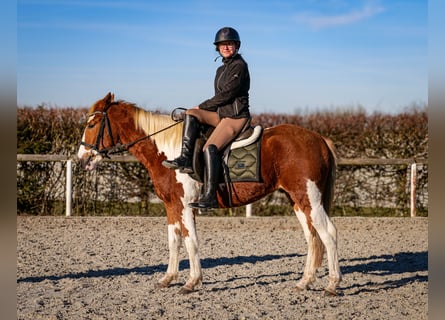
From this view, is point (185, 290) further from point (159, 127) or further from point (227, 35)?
point (227, 35)

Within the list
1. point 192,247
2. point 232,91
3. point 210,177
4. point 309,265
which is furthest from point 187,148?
point 309,265

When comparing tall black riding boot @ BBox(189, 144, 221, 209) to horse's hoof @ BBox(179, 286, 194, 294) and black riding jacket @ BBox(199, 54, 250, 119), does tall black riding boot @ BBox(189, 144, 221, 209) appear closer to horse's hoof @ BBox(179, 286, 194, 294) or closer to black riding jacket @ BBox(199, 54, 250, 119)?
black riding jacket @ BBox(199, 54, 250, 119)

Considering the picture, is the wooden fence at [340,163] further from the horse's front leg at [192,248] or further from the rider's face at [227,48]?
the rider's face at [227,48]

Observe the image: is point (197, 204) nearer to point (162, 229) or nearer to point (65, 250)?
point (65, 250)

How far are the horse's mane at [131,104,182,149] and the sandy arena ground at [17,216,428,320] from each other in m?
1.64

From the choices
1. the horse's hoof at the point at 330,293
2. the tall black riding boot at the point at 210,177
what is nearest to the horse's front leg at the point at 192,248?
the tall black riding boot at the point at 210,177

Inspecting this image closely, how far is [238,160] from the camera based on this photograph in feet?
18.5

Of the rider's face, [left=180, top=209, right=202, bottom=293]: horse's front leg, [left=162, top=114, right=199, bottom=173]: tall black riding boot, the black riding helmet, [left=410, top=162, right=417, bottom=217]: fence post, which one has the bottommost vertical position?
[left=180, top=209, right=202, bottom=293]: horse's front leg

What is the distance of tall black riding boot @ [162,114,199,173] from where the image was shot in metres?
5.53

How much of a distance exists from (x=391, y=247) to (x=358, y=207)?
116 inches

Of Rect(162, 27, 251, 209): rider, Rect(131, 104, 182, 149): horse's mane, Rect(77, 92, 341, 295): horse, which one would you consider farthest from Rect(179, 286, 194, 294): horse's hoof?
Rect(131, 104, 182, 149): horse's mane

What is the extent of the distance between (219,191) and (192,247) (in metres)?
0.66

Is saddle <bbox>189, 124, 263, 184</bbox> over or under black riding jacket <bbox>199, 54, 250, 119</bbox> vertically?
under

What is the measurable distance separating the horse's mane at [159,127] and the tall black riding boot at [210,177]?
0.55 meters
